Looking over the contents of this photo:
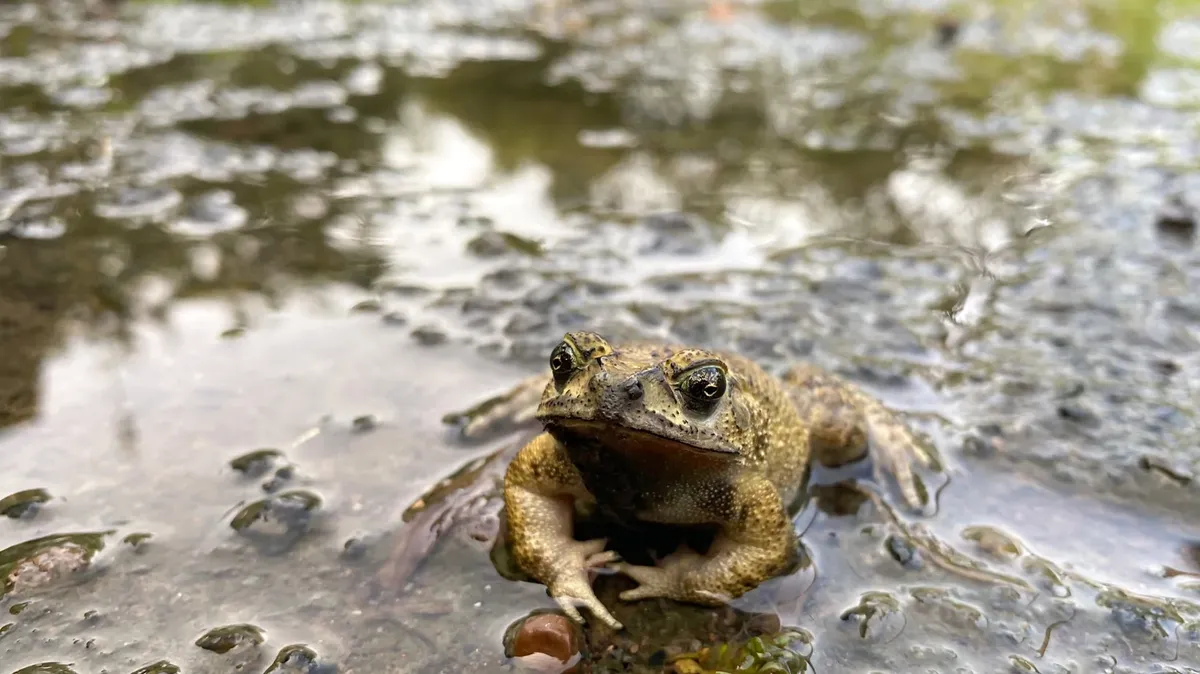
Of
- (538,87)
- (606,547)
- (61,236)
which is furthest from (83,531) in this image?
(538,87)

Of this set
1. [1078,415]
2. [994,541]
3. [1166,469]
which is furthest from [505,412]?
[1166,469]

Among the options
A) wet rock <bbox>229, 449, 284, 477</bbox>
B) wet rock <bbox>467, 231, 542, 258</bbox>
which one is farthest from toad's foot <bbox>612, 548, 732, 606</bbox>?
wet rock <bbox>467, 231, 542, 258</bbox>

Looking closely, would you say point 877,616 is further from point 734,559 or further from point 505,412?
point 505,412

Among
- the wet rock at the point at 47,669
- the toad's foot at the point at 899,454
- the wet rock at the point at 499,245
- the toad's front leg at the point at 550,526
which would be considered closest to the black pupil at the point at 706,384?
the toad's front leg at the point at 550,526

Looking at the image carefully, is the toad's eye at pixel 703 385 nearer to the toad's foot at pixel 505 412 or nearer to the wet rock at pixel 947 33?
the toad's foot at pixel 505 412

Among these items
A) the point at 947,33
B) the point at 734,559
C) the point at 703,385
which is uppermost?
the point at 947,33

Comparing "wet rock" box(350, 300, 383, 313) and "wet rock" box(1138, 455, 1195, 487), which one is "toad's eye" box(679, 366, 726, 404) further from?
"wet rock" box(350, 300, 383, 313)

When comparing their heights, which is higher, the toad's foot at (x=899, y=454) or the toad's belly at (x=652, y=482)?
the toad's belly at (x=652, y=482)

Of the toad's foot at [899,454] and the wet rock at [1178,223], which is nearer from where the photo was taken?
the toad's foot at [899,454]
